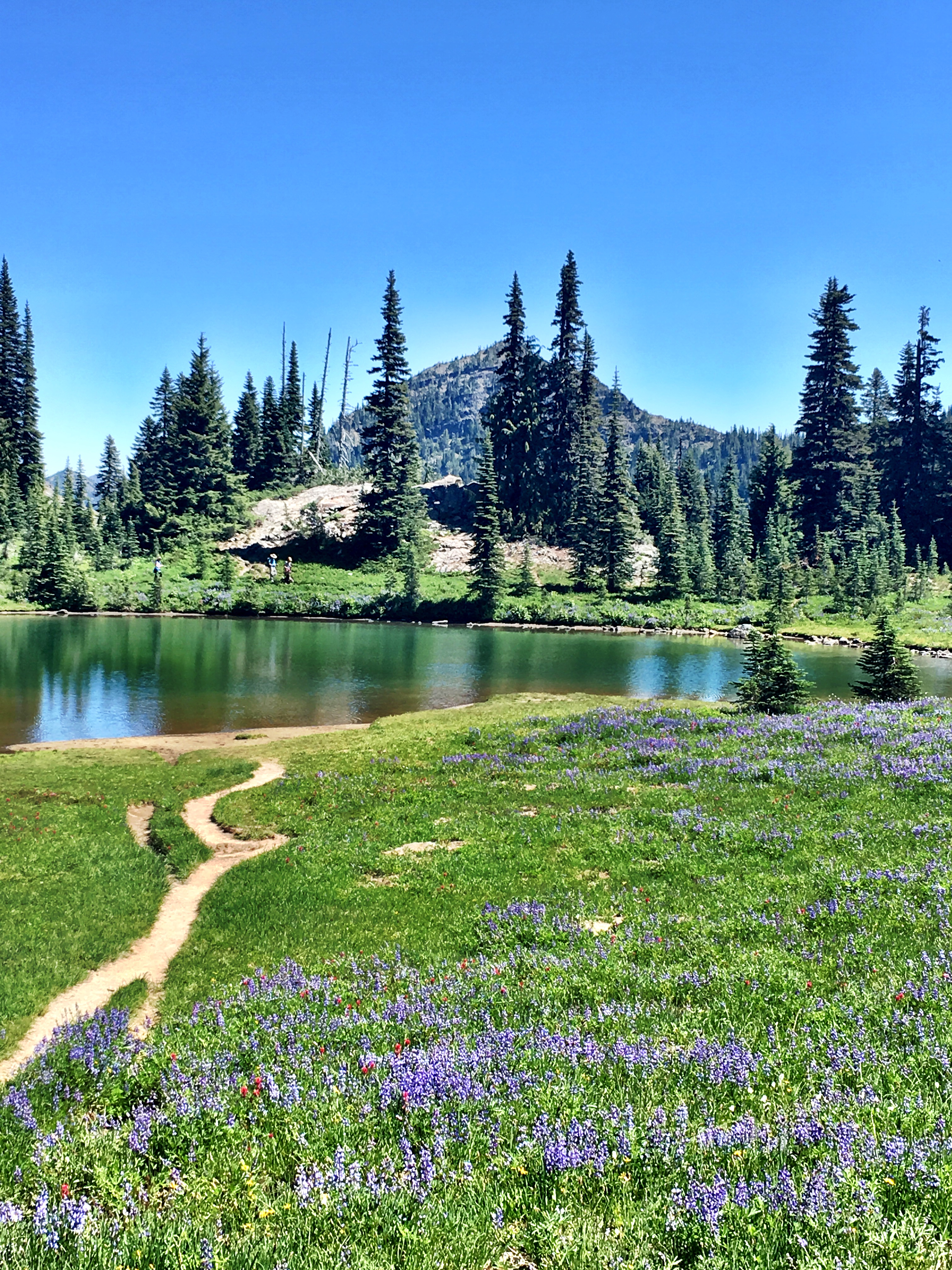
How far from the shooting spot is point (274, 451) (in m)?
132

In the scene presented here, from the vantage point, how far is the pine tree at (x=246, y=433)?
13538 centimetres

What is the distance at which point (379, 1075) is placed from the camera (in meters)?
6.64

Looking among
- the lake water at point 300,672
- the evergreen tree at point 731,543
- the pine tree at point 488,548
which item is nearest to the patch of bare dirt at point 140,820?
the lake water at point 300,672

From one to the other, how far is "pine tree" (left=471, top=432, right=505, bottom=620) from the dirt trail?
74.6 m

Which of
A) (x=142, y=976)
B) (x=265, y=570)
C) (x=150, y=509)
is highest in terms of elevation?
(x=150, y=509)

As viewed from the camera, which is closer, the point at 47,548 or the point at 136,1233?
the point at 136,1233

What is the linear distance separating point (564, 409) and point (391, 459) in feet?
105

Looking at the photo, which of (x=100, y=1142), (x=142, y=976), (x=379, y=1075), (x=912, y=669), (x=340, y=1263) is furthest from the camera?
(x=912, y=669)

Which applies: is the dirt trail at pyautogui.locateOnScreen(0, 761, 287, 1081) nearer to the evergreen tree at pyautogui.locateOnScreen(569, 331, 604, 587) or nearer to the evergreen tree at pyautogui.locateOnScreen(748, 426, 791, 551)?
the evergreen tree at pyautogui.locateOnScreen(569, 331, 604, 587)

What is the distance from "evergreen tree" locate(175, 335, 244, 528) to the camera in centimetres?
11475

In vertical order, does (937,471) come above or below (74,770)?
above

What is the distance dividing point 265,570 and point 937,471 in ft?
359

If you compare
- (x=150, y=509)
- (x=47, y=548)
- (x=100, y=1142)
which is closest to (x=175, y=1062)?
(x=100, y=1142)

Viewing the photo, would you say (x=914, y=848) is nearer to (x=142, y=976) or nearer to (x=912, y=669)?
(x=142, y=976)
